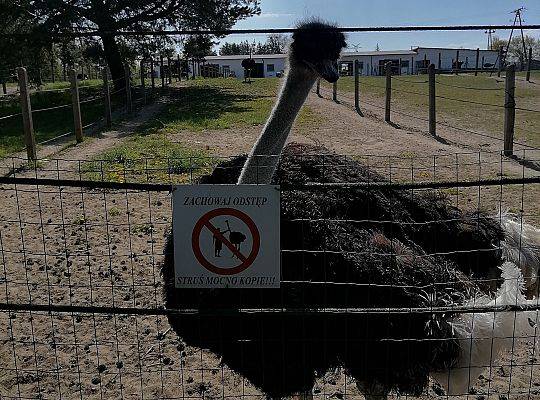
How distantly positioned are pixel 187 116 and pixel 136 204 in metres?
10.5

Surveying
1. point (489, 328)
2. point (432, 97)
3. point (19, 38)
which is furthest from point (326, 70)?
point (19, 38)

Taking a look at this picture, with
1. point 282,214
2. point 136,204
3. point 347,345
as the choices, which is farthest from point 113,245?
point 347,345

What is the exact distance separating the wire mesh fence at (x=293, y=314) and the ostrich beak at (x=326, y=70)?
56 cm

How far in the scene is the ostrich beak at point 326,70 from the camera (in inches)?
139

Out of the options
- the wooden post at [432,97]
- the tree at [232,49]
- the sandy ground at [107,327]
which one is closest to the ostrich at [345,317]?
the sandy ground at [107,327]

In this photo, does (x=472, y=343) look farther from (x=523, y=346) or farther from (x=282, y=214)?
(x=523, y=346)

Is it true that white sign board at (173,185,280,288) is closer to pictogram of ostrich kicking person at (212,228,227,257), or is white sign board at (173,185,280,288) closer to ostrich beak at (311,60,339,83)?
pictogram of ostrich kicking person at (212,228,227,257)

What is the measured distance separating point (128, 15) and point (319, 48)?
1980 centimetres

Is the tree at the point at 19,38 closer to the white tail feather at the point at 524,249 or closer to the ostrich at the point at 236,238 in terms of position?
the white tail feather at the point at 524,249

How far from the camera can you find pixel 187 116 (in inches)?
691

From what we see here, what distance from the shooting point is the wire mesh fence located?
2873 mm

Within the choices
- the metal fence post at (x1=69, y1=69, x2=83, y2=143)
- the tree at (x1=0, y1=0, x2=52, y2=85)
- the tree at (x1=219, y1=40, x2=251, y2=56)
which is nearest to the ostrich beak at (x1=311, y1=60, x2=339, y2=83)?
the metal fence post at (x1=69, y1=69, x2=83, y2=143)

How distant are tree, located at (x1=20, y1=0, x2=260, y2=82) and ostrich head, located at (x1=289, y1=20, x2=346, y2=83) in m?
16.7

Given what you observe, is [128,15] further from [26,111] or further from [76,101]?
[26,111]
